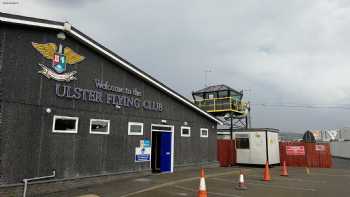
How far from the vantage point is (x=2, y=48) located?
35.1 feet

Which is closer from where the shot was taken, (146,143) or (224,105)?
(146,143)

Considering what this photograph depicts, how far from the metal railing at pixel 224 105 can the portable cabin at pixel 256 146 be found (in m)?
5.24

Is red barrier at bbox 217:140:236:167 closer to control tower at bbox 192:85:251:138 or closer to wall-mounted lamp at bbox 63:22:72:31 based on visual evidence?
control tower at bbox 192:85:251:138

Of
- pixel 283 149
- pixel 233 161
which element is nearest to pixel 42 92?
pixel 233 161

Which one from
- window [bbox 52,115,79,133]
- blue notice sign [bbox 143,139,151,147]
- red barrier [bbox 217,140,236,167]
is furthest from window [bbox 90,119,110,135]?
red barrier [bbox 217,140,236,167]

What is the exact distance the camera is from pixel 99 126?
1420 centimetres

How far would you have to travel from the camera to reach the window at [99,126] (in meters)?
13.9

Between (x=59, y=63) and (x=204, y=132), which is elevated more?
(x=59, y=63)

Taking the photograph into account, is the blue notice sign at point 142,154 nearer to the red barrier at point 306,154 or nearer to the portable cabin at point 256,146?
the portable cabin at point 256,146

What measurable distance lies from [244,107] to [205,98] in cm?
417

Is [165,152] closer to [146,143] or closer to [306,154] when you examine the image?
[146,143]

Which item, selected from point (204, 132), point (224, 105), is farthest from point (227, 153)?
point (224, 105)

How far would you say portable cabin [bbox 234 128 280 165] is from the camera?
982 inches

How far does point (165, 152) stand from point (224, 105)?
1439 cm
